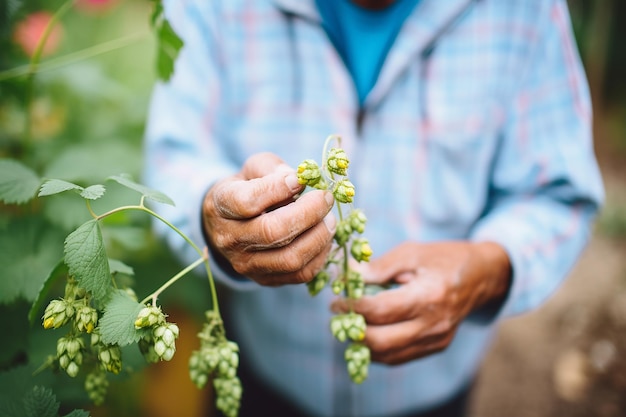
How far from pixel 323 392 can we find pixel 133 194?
778mm

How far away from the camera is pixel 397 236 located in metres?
1.23

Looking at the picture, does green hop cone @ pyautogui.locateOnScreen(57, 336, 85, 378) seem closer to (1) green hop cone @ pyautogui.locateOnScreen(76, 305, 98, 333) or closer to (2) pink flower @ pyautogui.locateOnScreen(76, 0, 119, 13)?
(1) green hop cone @ pyautogui.locateOnScreen(76, 305, 98, 333)

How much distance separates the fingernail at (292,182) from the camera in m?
0.63

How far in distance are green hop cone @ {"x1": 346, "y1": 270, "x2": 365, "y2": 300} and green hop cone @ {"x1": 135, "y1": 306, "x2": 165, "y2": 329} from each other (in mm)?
288

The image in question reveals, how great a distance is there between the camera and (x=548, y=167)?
1.21m

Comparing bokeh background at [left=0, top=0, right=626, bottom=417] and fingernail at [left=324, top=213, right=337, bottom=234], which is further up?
fingernail at [left=324, top=213, right=337, bottom=234]

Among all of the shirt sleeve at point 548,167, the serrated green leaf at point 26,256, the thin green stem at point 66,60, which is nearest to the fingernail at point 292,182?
the serrated green leaf at point 26,256

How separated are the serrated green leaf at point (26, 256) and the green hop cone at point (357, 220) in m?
0.54

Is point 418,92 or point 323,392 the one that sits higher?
point 418,92

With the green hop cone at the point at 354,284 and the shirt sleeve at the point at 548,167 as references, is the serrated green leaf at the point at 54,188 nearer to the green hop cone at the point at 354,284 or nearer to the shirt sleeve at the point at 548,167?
the green hop cone at the point at 354,284

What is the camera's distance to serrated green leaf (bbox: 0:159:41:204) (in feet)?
2.34

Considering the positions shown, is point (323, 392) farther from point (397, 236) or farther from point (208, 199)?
point (208, 199)

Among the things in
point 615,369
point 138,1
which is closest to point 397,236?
point 615,369

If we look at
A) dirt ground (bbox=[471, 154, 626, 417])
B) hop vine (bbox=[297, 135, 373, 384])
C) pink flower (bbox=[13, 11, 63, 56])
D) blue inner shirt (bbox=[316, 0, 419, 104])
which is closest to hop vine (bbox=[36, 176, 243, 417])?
hop vine (bbox=[297, 135, 373, 384])
